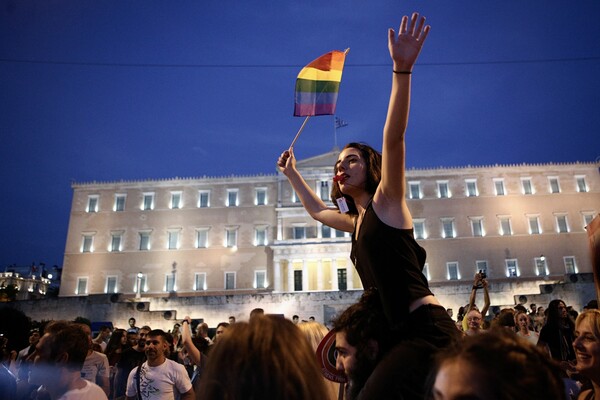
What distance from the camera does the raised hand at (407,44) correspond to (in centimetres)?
218

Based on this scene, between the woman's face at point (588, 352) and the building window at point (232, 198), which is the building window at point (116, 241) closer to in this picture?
the building window at point (232, 198)

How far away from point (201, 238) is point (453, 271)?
2289 cm

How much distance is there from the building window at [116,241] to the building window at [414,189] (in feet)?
89.7

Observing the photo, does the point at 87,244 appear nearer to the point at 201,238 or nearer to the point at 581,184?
the point at 201,238

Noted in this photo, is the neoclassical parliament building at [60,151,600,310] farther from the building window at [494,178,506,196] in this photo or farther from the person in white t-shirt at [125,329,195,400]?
the person in white t-shirt at [125,329,195,400]

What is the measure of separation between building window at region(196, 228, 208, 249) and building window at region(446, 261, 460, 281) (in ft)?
71.7

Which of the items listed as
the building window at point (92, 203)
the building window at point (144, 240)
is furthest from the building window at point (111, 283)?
the building window at point (92, 203)

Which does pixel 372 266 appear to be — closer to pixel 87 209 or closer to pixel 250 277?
pixel 250 277

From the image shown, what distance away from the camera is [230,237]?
4262cm

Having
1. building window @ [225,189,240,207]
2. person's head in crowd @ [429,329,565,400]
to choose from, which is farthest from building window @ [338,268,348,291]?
person's head in crowd @ [429,329,565,400]

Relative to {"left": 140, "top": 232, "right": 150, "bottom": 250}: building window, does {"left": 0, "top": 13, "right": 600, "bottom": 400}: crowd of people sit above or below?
below

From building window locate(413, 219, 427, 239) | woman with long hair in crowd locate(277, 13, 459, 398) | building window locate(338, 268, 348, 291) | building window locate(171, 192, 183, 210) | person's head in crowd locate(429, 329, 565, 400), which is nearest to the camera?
person's head in crowd locate(429, 329, 565, 400)

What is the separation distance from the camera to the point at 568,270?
39344 mm

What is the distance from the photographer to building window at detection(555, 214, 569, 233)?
40.9 m
